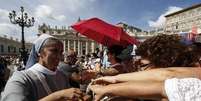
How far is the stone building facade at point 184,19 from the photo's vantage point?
86.8 metres

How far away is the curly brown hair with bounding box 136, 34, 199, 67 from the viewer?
2.67m

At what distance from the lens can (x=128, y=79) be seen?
1.90 m

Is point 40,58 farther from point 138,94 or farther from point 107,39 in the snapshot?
point 107,39

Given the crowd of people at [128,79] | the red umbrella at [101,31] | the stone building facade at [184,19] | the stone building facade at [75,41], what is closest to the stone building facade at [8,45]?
the stone building facade at [75,41]

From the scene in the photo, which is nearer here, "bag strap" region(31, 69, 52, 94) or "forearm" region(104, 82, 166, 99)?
"forearm" region(104, 82, 166, 99)

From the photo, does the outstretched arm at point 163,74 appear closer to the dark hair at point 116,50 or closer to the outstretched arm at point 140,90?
the outstretched arm at point 140,90

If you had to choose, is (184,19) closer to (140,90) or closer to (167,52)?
(167,52)

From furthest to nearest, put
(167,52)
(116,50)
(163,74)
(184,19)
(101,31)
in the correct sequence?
(184,19) < (101,31) < (116,50) < (167,52) < (163,74)

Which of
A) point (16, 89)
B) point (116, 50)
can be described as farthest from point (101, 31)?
point (16, 89)

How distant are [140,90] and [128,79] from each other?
39cm

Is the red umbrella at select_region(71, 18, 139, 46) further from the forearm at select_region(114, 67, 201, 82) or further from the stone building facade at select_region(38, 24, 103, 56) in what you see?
the stone building facade at select_region(38, 24, 103, 56)

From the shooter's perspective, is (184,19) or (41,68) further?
(184,19)

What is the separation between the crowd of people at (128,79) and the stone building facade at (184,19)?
260ft

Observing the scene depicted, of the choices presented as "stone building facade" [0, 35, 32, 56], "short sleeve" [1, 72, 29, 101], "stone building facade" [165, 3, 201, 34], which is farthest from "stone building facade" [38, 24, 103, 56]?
"short sleeve" [1, 72, 29, 101]
